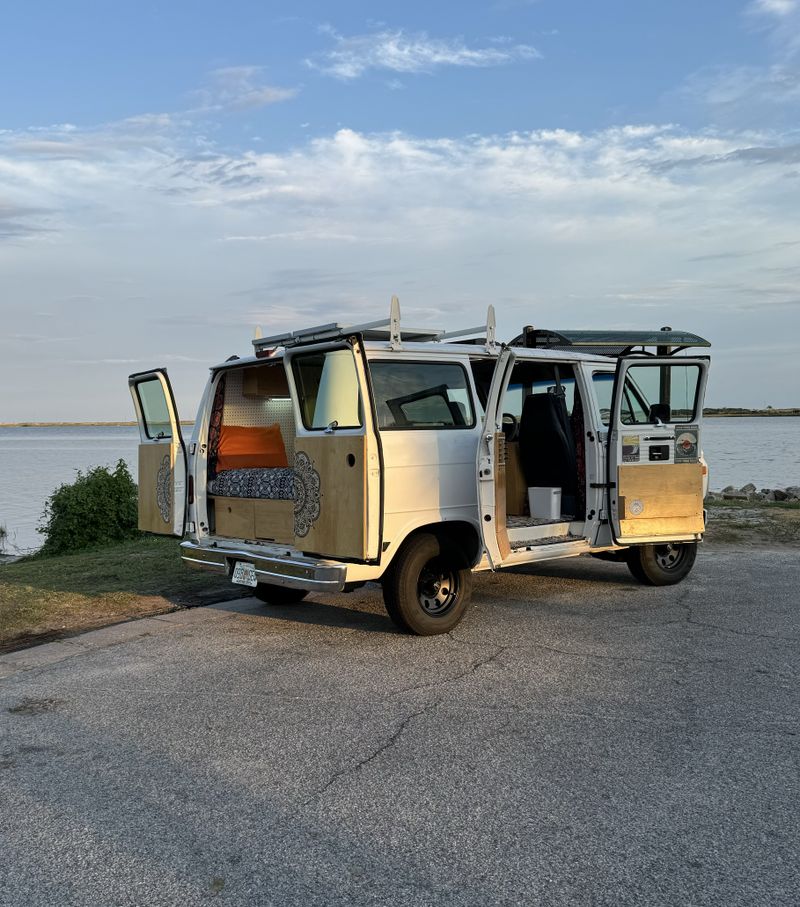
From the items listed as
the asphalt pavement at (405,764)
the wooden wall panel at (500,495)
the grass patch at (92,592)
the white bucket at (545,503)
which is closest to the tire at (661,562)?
the white bucket at (545,503)

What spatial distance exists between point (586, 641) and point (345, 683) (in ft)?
6.57

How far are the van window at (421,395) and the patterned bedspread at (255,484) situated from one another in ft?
3.08

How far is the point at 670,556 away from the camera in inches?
354

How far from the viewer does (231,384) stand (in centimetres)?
776

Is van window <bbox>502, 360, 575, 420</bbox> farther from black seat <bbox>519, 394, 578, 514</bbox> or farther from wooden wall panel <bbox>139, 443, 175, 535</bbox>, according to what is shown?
wooden wall panel <bbox>139, 443, 175, 535</bbox>

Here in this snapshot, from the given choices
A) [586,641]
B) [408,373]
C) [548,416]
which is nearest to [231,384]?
[408,373]

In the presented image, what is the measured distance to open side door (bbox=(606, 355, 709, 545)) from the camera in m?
8.07

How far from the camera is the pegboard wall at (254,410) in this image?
7.75m

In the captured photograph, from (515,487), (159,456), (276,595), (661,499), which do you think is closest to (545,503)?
(515,487)

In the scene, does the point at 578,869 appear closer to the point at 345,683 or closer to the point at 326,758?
the point at 326,758

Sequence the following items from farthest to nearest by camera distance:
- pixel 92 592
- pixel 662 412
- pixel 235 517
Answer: pixel 92 592, pixel 662 412, pixel 235 517

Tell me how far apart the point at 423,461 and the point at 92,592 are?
3911mm

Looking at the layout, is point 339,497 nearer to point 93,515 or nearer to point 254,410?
point 254,410

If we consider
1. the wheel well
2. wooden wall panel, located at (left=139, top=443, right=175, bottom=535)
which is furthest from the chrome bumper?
the wheel well
